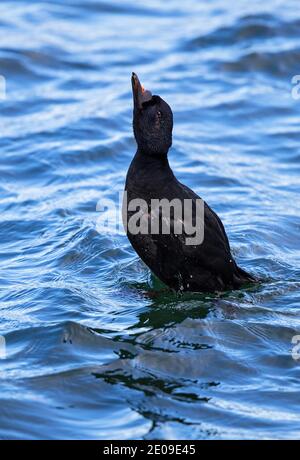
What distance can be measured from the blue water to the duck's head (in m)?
1.45

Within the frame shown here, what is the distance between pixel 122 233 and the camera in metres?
10.8

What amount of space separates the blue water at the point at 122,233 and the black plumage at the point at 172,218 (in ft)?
0.86

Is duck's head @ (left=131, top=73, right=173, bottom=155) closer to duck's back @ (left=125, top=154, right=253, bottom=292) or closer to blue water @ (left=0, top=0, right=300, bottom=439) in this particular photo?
duck's back @ (left=125, top=154, right=253, bottom=292)

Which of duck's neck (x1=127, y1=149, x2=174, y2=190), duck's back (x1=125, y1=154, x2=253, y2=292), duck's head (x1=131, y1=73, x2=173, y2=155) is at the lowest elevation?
duck's back (x1=125, y1=154, x2=253, y2=292)

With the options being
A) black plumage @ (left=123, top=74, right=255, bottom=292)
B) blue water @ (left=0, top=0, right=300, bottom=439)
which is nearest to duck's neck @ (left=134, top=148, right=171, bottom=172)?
black plumage @ (left=123, top=74, right=255, bottom=292)

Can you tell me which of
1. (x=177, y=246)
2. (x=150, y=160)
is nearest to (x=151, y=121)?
(x=150, y=160)

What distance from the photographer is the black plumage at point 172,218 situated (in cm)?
838

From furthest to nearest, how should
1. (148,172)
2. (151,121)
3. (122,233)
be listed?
(122,233)
(148,172)
(151,121)

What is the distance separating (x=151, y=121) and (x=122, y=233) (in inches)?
103

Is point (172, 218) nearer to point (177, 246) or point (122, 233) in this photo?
point (177, 246)

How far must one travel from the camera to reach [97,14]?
64.3ft

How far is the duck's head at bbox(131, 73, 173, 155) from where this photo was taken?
8.35 metres

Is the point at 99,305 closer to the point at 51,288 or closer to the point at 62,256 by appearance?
the point at 51,288

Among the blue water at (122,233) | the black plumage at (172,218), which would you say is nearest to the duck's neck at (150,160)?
the black plumage at (172,218)
